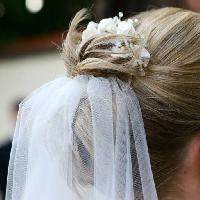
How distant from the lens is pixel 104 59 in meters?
1.79

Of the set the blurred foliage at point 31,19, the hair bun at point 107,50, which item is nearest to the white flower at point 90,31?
the hair bun at point 107,50

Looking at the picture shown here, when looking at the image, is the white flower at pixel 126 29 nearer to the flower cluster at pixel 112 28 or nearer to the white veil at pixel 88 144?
the flower cluster at pixel 112 28

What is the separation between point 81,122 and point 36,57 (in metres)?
5.37

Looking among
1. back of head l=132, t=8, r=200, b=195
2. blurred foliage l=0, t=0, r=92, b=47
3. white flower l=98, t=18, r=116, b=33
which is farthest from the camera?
blurred foliage l=0, t=0, r=92, b=47

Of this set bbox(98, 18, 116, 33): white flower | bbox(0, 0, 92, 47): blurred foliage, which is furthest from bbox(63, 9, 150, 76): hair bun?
bbox(0, 0, 92, 47): blurred foliage

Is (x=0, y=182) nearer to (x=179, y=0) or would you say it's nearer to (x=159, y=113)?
(x=179, y=0)

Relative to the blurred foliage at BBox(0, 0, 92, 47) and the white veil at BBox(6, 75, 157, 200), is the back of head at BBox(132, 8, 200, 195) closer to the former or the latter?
the white veil at BBox(6, 75, 157, 200)

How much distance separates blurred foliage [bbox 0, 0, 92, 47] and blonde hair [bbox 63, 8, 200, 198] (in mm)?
4893

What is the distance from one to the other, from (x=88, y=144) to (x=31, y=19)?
17.9 feet

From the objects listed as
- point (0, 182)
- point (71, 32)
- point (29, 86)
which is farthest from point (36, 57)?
point (71, 32)

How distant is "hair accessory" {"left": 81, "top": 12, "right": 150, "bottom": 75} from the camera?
1.76 meters

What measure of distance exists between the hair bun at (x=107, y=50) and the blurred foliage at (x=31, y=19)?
4.81 metres

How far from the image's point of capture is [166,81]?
1.73m

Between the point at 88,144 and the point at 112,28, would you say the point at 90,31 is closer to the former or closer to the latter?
the point at 112,28
